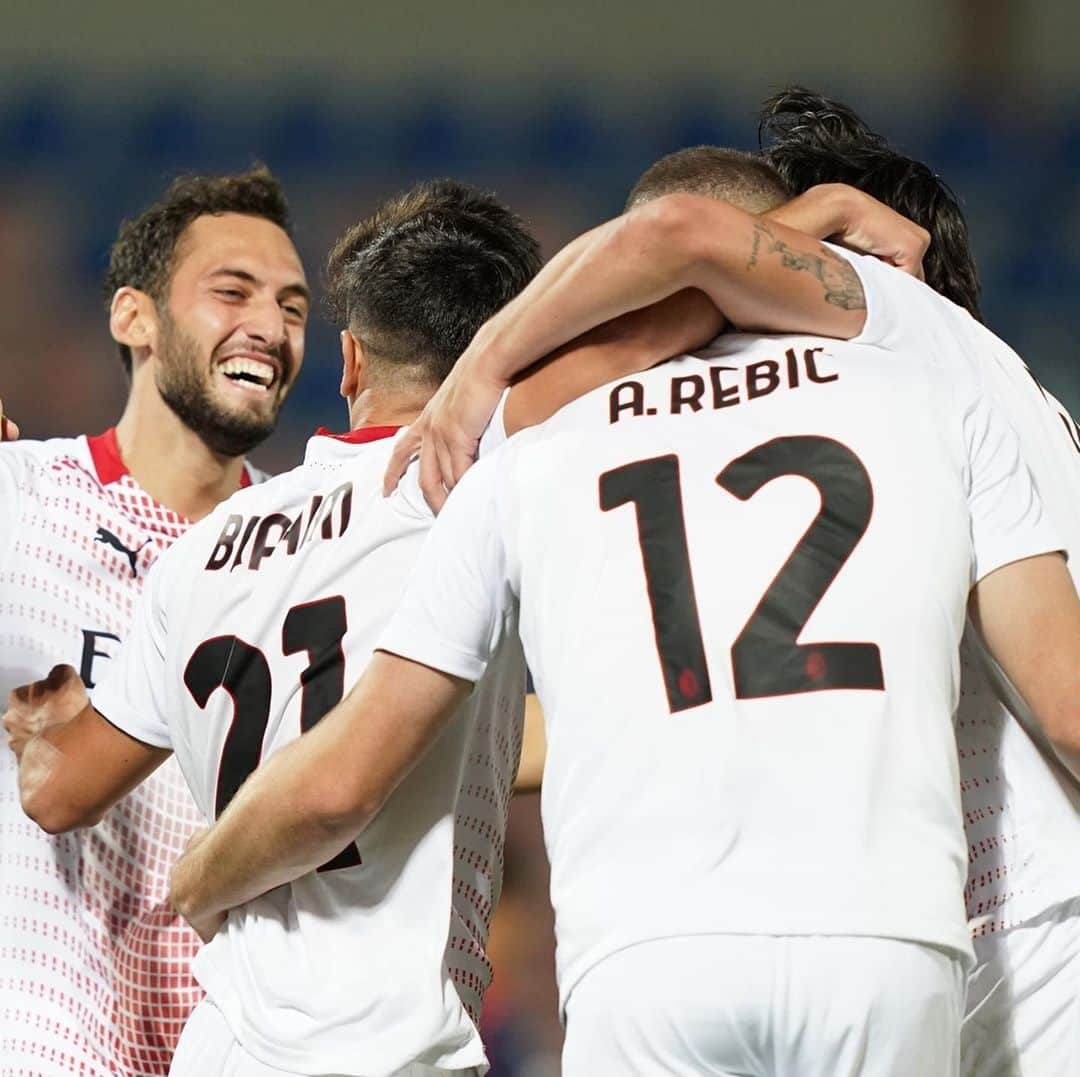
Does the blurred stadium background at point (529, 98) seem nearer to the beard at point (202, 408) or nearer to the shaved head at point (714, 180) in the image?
the beard at point (202, 408)

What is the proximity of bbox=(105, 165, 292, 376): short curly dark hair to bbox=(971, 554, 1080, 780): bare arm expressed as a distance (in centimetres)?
256

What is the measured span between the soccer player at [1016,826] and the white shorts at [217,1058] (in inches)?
24.6

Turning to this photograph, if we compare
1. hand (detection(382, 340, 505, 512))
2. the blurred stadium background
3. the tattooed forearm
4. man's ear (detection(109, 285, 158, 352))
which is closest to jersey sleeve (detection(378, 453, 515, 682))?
hand (detection(382, 340, 505, 512))

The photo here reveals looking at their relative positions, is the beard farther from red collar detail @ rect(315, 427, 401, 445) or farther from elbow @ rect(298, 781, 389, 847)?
elbow @ rect(298, 781, 389, 847)

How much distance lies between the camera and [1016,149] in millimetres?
6617

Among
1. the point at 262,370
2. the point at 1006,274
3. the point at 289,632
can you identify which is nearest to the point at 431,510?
the point at 289,632

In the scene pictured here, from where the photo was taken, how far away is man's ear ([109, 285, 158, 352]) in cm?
368

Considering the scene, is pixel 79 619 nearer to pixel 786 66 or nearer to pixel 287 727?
pixel 287 727

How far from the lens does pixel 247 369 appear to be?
3.57 metres

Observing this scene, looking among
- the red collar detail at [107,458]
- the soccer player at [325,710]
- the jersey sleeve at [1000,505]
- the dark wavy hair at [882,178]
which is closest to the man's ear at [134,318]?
the red collar detail at [107,458]

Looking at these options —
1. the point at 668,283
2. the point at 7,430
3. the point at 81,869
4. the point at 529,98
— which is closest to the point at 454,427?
the point at 668,283

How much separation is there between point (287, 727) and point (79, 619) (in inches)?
41.2

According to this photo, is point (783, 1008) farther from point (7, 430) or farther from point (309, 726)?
point (7, 430)

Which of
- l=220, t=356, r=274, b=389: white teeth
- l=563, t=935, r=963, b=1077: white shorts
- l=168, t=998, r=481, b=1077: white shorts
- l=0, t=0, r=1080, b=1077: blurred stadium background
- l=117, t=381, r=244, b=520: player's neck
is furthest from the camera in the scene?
l=0, t=0, r=1080, b=1077: blurred stadium background
